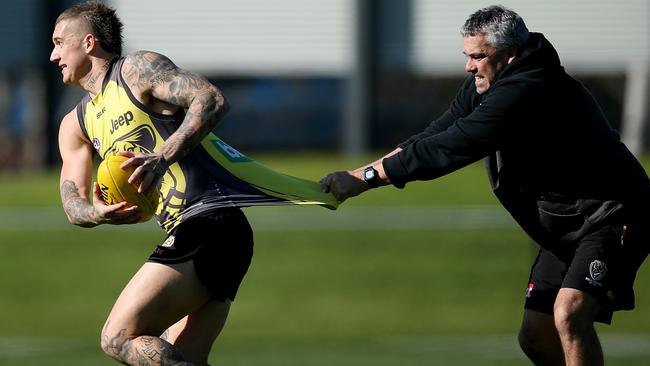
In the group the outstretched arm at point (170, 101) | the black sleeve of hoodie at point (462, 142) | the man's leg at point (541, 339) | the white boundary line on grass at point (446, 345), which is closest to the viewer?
the outstretched arm at point (170, 101)

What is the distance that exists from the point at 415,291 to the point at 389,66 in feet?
24.3

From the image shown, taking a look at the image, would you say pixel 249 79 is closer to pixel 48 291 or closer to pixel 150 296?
pixel 48 291

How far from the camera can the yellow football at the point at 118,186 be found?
6.18 m

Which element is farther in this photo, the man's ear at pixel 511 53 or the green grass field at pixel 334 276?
the green grass field at pixel 334 276

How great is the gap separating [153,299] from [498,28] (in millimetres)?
2164

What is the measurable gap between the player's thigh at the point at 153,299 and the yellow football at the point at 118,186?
0.99 ft

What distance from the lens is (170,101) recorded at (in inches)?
248

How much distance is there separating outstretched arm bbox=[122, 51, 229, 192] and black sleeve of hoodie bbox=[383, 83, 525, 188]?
102 cm

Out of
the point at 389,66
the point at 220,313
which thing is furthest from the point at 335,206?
the point at 389,66

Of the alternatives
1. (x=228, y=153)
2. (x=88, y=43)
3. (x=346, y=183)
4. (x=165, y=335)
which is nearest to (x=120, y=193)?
(x=228, y=153)

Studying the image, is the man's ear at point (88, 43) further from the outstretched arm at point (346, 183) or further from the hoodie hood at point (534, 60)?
the hoodie hood at point (534, 60)

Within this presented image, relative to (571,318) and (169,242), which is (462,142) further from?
(169,242)

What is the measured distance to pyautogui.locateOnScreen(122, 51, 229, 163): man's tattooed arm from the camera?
6184mm

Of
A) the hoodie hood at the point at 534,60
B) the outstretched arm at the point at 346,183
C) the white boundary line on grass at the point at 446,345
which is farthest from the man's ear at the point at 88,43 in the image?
the white boundary line on grass at the point at 446,345
